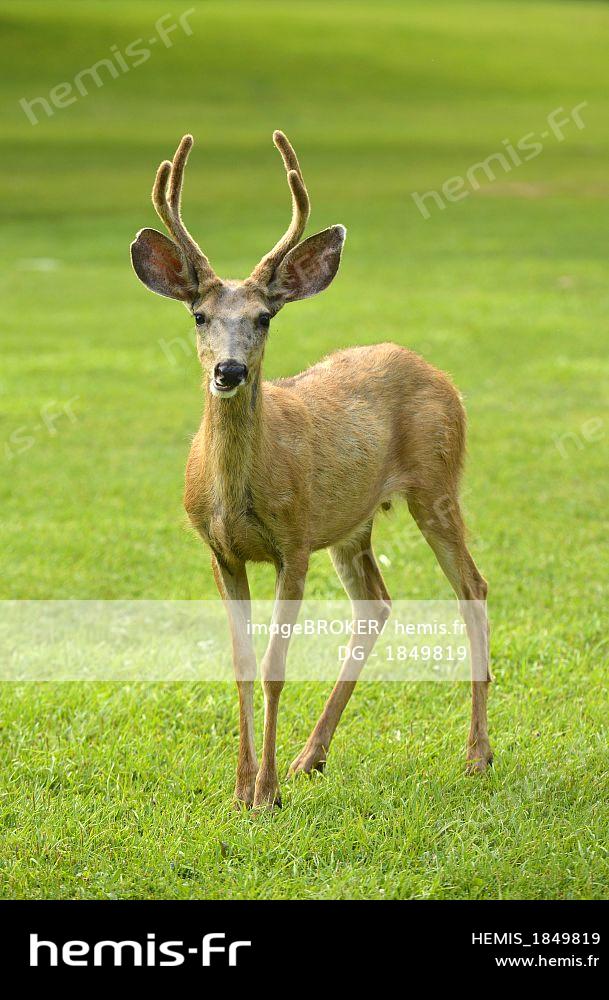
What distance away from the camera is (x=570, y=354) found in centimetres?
1580

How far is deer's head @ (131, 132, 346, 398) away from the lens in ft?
16.6

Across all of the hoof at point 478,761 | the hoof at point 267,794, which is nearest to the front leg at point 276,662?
the hoof at point 267,794

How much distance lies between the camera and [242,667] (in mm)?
5488

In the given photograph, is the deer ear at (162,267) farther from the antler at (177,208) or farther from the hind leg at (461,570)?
the hind leg at (461,570)

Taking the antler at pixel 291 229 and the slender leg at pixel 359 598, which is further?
the slender leg at pixel 359 598

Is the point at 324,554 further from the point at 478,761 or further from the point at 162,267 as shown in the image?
the point at 162,267

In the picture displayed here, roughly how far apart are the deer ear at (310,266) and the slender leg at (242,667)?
115 cm

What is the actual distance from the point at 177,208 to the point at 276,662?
6.15 feet

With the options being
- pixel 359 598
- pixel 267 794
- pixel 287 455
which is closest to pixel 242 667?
pixel 267 794

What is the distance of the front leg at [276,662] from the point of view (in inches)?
209

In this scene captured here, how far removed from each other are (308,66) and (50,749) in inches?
2056

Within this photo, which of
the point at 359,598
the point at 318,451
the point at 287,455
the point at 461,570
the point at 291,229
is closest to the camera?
the point at 291,229
